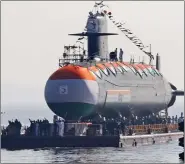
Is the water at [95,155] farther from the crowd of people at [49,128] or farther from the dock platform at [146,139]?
the crowd of people at [49,128]

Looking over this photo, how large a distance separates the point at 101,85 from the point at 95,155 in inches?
568

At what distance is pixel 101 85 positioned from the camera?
335 feet

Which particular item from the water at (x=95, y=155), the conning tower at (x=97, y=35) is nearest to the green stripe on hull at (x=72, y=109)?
the water at (x=95, y=155)

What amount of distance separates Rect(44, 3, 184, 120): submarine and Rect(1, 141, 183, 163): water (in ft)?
20.0

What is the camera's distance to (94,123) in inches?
3969

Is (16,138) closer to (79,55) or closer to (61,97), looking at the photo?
(61,97)

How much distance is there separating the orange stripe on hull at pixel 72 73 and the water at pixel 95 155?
7.76 metres

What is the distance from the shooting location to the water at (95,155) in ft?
276

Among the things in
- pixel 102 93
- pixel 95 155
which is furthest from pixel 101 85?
pixel 95 155

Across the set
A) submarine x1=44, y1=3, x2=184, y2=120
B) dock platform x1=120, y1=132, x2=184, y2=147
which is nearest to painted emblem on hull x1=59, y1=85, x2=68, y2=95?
submarine x1=44, y1=3, x2=184, y2=120

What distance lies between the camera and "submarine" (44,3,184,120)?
99.4 m

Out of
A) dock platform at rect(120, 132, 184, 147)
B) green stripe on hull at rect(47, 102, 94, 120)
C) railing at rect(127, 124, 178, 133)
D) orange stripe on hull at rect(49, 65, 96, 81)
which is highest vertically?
orange stripe on hull at rect(49, 65, 96, 81)

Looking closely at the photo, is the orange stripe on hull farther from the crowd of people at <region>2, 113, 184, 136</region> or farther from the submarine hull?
the crowd of people at <region>2, 113, 184, 136</region>

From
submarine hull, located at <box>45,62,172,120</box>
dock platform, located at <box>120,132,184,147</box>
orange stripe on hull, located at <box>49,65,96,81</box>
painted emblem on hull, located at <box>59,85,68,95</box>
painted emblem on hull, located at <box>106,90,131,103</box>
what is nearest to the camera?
dock platform, located at <box>120,132,184,147</box>
